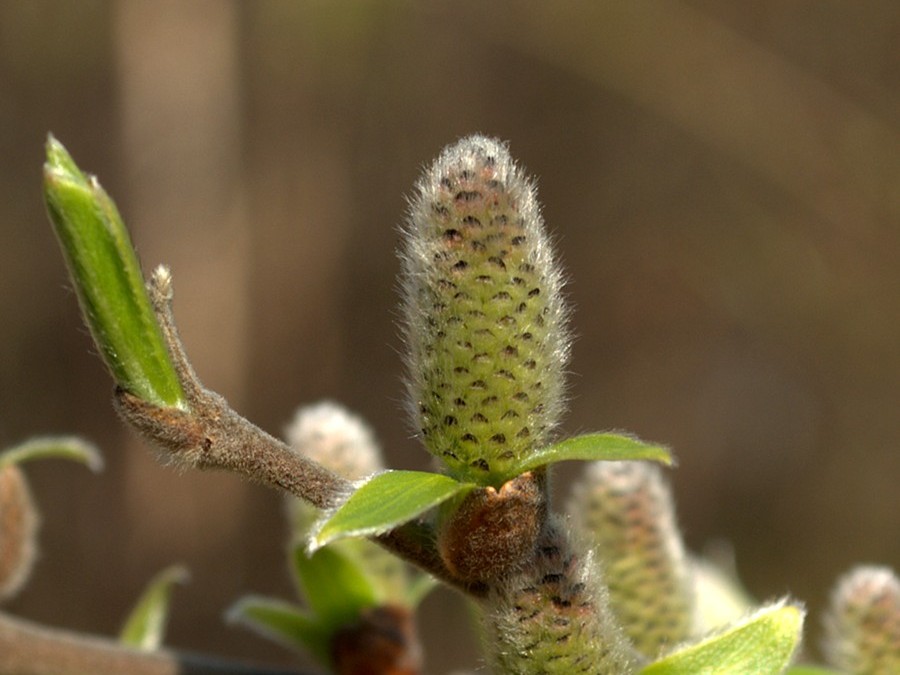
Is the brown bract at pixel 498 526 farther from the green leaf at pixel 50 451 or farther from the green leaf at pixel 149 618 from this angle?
the green leaf at pixel 149 618

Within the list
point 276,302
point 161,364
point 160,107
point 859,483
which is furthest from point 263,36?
point 161,364

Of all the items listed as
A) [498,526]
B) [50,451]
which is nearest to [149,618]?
[50,451]

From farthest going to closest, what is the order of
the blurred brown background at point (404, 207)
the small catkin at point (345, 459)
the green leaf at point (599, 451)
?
1. the blurred brown background at point (404, 207)
2. the small catkin at point (345, 459)
3. the green leaf at point (599, 451)

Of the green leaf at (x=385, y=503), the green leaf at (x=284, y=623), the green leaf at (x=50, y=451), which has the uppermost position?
the green leaf at (x=50, y=451)

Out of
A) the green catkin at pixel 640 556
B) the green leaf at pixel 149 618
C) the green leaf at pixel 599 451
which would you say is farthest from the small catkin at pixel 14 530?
the green leaf at pixel 599 451

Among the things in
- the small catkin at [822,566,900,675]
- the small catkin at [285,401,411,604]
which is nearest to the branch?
the small catkin at [285,401,411,604]
